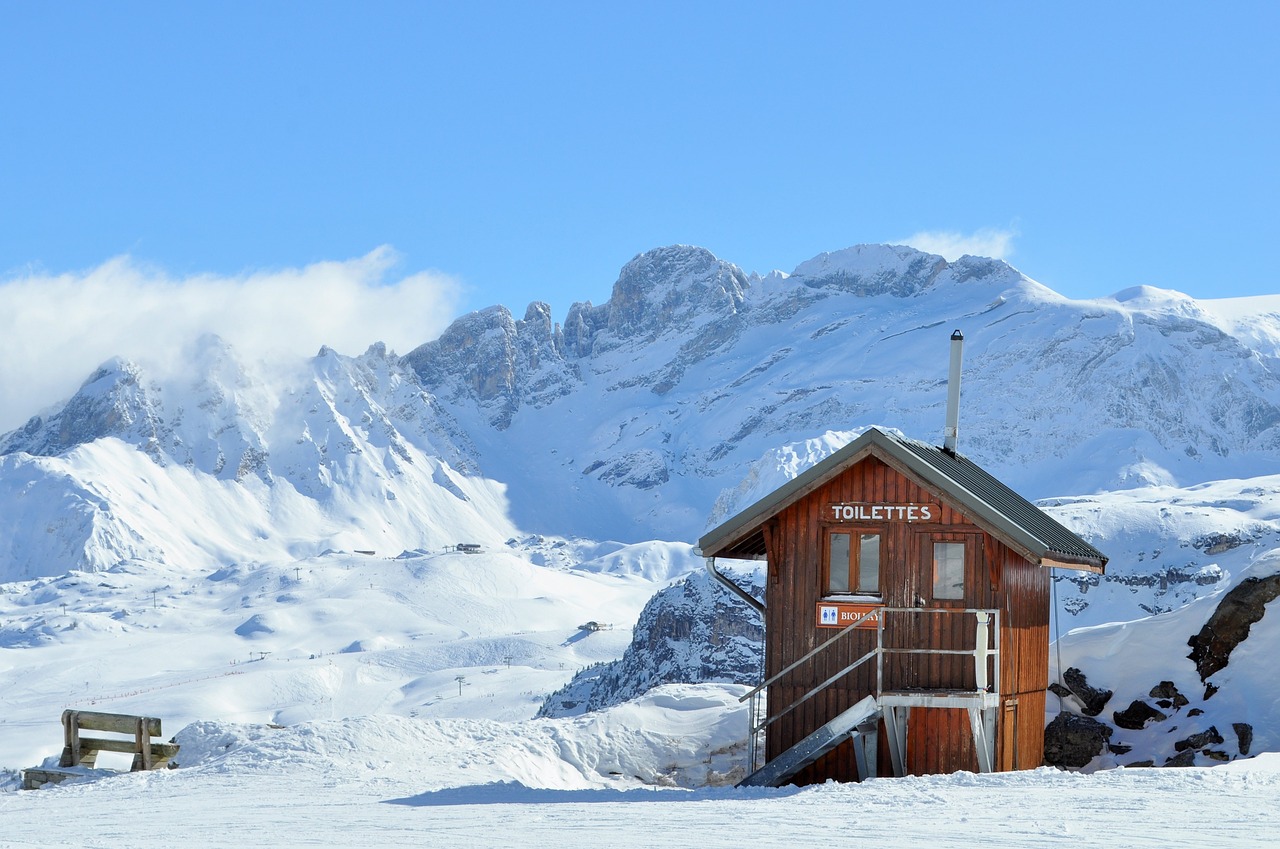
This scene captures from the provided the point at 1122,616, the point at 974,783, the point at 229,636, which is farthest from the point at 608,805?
the point at 229,636

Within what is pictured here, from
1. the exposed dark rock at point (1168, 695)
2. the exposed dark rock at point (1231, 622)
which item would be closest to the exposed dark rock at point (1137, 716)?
the exposed dark rock at point (1168, 695)

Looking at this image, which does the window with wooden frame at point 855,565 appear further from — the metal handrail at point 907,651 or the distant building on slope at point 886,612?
the metal handrail at point 907,651

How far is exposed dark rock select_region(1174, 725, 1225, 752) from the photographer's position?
21.9 m

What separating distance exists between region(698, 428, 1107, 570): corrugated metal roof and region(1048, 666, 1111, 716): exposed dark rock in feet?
12.1

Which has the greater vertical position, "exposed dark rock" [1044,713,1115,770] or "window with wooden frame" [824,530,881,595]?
"window with wooden frame" [824,530,881,595]

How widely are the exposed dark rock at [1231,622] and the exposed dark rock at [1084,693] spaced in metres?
1.72

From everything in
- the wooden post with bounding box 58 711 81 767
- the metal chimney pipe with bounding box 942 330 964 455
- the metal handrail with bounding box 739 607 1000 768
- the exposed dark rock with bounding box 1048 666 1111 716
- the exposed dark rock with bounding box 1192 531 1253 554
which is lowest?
the wooden post with bounding box 58 711 81 767

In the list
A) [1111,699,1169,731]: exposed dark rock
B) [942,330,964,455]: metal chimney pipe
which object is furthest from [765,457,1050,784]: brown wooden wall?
[1111,699,1169,731]: exposed dark rock

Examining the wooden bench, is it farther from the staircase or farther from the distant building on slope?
the staircase

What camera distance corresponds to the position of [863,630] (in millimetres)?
19297

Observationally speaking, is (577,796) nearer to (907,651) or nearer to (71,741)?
(907,651)

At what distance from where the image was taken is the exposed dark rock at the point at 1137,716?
2353 cm

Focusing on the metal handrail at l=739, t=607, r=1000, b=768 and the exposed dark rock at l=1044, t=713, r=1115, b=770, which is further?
the exposed dark rock at l=1044, t=713, r=1115, b=770

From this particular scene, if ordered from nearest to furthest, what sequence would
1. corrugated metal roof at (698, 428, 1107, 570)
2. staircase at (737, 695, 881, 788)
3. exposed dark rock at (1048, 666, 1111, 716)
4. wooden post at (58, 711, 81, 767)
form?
1. staircase at (737, 695, 881, 788)
2. corrugated metal roof at (698, 428, 1107, 570)
3. wooden post at (58, 711, 81, 767)
4. exposed dark rock at (1048, 666, 1111, 716)
